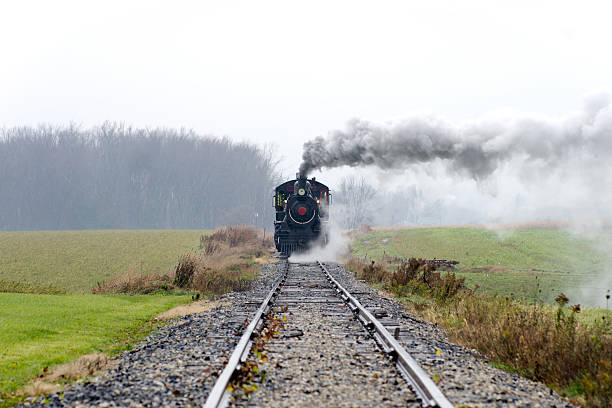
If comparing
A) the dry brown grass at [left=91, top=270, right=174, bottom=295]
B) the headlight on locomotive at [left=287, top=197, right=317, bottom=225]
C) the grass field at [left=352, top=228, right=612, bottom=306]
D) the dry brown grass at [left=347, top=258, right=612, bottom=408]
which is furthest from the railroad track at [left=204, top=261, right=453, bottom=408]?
the headlight on locomotive at [left=287, top=197, right=317, bottom=225]

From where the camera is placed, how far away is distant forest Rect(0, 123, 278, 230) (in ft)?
275

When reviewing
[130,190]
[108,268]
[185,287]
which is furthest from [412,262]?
[130,190]

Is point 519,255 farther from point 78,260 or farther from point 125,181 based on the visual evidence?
point 125,181

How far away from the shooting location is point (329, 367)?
5.60m

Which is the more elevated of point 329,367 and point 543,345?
point 543,345

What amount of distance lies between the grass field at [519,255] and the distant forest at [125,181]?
132 feet

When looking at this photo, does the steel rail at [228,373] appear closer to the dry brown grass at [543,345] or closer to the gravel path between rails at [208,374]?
the gravel path between rails at [208,374]

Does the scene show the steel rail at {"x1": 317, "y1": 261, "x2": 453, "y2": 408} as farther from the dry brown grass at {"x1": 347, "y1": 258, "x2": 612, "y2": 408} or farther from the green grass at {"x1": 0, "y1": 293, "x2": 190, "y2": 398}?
the green grass at {"x1": 0, "y1": 293, "x2": 190, "y2": 398}

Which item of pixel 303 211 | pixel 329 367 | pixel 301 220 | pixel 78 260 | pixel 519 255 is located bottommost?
pixel 78 260

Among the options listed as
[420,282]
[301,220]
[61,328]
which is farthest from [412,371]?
[301,220]

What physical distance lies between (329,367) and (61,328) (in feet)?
17.6

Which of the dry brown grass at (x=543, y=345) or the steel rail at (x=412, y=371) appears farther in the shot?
the dry brown grass at (x=543, y=345)

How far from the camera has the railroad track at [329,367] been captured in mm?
4527

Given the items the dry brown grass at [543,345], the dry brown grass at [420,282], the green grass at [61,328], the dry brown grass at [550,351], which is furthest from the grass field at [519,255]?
the green grass at [61,328]
